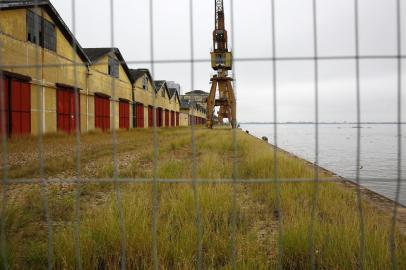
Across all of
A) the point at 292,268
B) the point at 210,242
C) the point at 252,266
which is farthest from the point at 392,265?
the point at 210,242

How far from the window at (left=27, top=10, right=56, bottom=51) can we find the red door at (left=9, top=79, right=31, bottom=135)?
6.29 ft

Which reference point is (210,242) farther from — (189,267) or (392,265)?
(392,265)

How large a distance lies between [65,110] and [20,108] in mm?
3257

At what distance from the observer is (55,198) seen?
4395 millimetres

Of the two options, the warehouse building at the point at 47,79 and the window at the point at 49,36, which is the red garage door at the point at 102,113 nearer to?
the warehouse building at the point at 47,79

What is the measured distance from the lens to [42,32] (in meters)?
13.7

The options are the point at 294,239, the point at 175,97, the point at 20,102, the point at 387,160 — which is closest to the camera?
the point at 294,239

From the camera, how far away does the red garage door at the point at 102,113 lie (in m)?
19.3

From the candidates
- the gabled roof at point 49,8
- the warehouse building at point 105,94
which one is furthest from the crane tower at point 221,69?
the warehouse building at point 105,94

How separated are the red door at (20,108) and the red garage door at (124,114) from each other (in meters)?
10.0

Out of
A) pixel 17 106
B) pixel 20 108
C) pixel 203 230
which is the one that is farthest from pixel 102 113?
pixel 203 230

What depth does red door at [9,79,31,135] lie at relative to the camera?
39.9 ft

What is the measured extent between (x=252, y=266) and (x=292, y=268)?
1.26 ft

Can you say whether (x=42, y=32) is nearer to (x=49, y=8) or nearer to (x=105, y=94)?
(x=49, y=8)
